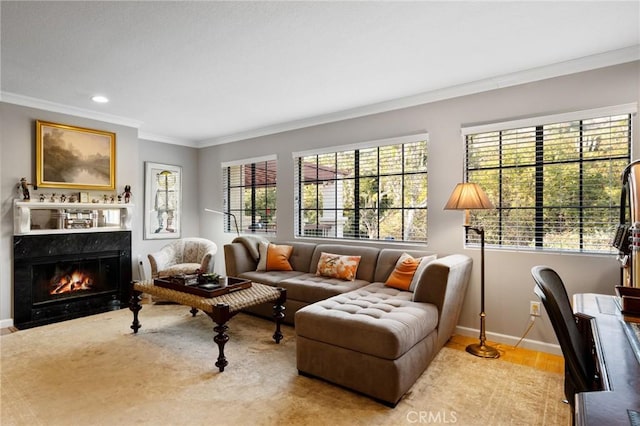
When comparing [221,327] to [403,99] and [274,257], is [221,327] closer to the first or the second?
[274,257]

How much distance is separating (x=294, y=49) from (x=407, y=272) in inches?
87.8

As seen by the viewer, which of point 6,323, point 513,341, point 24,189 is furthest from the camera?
point 24,189

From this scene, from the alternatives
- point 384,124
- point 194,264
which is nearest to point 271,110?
point 384,124

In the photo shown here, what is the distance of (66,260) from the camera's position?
412cm

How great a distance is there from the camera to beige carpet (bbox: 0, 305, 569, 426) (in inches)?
80.7

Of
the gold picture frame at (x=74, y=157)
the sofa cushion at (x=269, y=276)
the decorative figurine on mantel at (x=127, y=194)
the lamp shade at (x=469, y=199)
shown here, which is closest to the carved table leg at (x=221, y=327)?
the sofa cushion at (x=269, y=276)

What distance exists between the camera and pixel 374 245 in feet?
13.5

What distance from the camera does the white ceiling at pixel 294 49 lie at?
7.11 ft

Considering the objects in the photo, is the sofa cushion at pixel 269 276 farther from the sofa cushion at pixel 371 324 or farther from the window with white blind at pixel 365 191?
the sofa cushion at pixel 371 324

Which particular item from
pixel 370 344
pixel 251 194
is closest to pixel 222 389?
pixel 370 344

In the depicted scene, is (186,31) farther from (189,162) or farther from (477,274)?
(189,162)

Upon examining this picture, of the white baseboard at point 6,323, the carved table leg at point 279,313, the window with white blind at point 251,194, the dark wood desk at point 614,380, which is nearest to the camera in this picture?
the dark wood desk at point 614,380

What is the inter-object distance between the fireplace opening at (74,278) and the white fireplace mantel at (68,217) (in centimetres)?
39

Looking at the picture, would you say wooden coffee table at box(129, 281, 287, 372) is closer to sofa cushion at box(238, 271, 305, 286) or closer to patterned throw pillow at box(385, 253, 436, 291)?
sofa cushion at box(238, 271, 305, 286)
